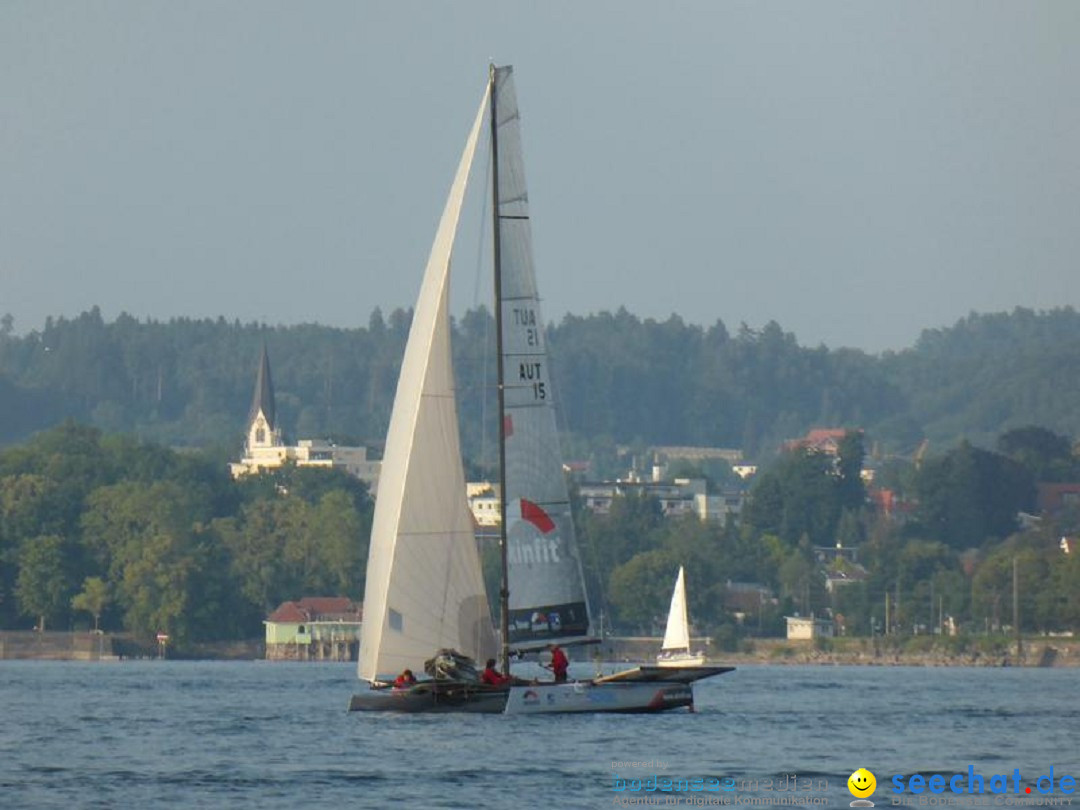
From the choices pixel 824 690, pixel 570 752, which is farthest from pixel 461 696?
pixel 824 690

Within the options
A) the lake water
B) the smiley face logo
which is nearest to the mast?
the lake water

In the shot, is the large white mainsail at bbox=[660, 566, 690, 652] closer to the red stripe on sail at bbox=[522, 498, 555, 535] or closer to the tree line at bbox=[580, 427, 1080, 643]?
the tree line at bbox=[580, 427, 1080, 643]

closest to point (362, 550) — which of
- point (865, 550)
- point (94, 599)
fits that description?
point (94, 599)

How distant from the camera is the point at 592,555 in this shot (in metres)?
139

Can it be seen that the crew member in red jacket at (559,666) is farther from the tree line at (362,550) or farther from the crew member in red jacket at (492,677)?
the tree line at (362,550)

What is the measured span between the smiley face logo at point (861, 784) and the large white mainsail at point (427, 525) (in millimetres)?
8966

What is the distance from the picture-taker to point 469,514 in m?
45.0

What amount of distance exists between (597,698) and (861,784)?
9281 millimetres

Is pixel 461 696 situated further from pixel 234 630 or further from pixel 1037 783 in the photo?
pixel 234 630

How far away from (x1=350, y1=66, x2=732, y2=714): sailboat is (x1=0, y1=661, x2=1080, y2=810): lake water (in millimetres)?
916

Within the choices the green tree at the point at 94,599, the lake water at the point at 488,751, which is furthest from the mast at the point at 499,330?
the green tree at the point at 94,599

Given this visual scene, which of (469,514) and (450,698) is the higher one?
(469,514)

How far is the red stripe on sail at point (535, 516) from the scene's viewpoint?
4466 centimetres

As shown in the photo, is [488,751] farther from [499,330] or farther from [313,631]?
[313,631]
